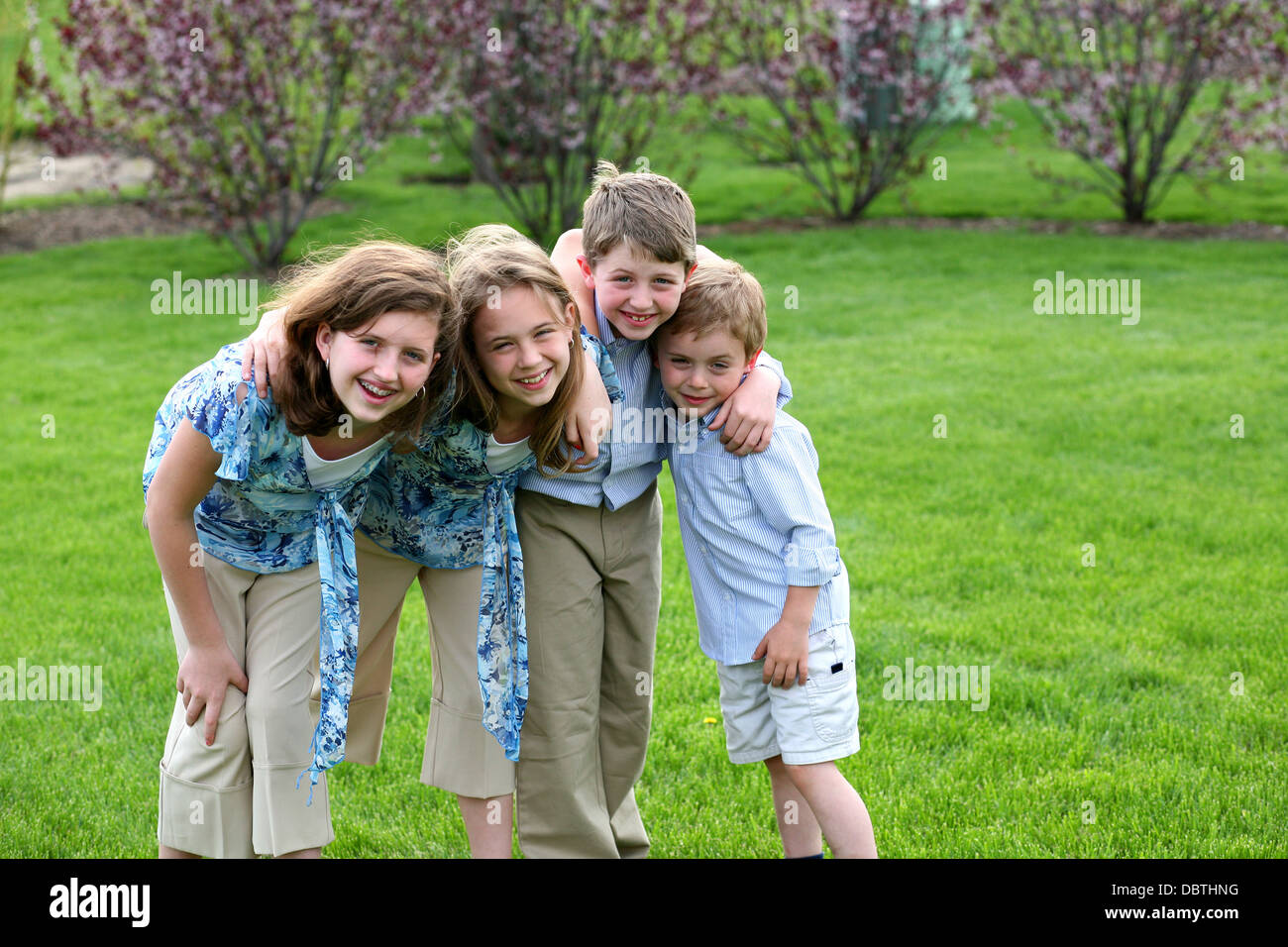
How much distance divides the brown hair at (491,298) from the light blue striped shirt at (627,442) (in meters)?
0.13

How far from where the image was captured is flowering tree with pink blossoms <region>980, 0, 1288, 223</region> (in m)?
10.2

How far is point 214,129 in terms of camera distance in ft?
29.8

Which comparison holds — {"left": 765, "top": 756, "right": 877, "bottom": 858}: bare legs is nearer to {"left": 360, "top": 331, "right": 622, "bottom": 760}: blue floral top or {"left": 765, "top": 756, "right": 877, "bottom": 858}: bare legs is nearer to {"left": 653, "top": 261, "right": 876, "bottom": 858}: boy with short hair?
{"left": 653, "top": 261, "right": 876, "bottom": 858}: boy with short hair

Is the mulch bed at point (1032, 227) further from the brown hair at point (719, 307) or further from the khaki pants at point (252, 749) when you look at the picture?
the khaki pants at point (252, 749)

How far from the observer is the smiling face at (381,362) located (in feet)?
7.61

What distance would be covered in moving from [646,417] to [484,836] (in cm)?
103

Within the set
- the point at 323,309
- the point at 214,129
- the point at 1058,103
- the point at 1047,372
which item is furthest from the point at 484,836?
the point at 1058,103

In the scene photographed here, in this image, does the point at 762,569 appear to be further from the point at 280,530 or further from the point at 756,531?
the point at 280,530

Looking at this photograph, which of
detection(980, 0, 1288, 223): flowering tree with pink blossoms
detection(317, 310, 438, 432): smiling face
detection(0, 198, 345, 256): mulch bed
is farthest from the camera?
detection(0, 198, 345, 256): mulch bed

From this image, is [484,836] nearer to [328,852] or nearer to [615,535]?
[328,852]

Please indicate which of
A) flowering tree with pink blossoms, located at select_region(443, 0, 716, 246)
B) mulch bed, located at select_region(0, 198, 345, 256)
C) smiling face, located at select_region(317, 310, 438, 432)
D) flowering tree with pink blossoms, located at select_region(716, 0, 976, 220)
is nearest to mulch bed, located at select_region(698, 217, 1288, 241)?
flowering tree with pink blossoms, located at select_region(716, 0, 976, 220)

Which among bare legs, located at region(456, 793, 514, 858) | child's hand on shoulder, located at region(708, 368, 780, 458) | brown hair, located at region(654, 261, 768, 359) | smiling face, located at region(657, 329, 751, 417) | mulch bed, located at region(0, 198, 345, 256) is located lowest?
bare legs, located at region(456, 793, 514, 858)

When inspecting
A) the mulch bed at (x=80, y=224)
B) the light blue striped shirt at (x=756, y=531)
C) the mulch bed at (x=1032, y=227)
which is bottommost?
the light blue striped shirt at (x=756, y=531)

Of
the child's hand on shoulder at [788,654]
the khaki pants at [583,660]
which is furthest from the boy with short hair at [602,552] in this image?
the child's hand on shoulder at [788,654]
